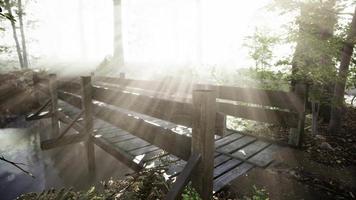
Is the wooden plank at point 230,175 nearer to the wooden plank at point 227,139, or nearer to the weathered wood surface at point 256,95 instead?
the wooden plank at point 227,139

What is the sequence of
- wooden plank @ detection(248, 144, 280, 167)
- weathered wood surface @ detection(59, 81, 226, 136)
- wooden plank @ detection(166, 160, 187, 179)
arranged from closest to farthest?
weathered wood surface @ detection(59, 81, 226, 136) < wooden plank @ detection(166, 160, 187, 179) < wooden plank @ detection(248, 144, 280, 167)

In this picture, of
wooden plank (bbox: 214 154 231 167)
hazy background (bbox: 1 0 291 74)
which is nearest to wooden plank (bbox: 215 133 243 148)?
wooden plank (bbox: 214 154 231 167)

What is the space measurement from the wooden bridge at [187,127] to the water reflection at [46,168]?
3.09 feet

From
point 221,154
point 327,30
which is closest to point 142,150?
point 221,154

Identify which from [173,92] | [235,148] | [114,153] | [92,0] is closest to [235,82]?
[173,92]

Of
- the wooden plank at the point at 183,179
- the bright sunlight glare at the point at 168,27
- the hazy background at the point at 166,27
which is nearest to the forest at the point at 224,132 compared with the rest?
the wooden plank at the point at 183,179

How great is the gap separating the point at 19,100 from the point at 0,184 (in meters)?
10.8

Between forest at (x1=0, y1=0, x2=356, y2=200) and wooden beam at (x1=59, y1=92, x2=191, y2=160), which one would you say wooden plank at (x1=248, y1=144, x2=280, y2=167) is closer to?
forest at (x1=0, y1=0, x2=356, y2=200)

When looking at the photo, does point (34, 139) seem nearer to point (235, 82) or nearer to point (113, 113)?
point (113, 113)

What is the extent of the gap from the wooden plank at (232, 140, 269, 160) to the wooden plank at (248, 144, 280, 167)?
11cm

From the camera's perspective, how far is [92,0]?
38719 millimetres

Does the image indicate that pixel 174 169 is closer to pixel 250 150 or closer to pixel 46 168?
pixel 250 150

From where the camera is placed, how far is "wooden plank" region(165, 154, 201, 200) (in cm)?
268

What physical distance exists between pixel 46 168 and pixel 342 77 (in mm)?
9030
